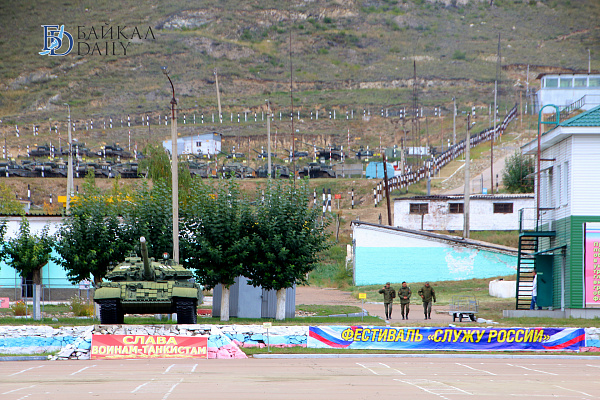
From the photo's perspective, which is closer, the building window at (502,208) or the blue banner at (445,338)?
the blue banner at (445,338)

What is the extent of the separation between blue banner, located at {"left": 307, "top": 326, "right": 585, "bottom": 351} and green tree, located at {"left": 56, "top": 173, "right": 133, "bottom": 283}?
1289cm

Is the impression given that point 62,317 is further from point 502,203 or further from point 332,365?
point 502,203

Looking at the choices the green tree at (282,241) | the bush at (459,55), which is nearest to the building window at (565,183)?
the green tree at (282,241)

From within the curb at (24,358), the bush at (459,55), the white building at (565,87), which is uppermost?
the bush at (459,55)

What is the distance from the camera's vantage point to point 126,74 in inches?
5881

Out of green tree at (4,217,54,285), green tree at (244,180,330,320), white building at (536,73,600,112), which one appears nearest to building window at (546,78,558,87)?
white building at (536,73,600,112)

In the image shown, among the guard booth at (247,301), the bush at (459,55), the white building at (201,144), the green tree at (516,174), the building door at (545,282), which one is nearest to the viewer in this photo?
the building door at (545,282)

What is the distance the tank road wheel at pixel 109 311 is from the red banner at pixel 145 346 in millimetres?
4053

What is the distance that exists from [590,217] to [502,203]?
25.5 meters

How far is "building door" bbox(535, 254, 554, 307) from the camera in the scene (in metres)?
32.9

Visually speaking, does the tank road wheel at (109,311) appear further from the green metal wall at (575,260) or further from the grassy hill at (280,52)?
the grassy hill at (280,52)

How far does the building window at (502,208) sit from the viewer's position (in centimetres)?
5544

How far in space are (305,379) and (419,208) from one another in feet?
134

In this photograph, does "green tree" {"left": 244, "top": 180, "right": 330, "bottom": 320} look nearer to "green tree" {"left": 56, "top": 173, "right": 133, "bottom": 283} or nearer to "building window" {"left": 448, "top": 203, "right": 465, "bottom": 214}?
"green tree" {"left": 56, "top": 173, "right": 133, "bottom": 283}
